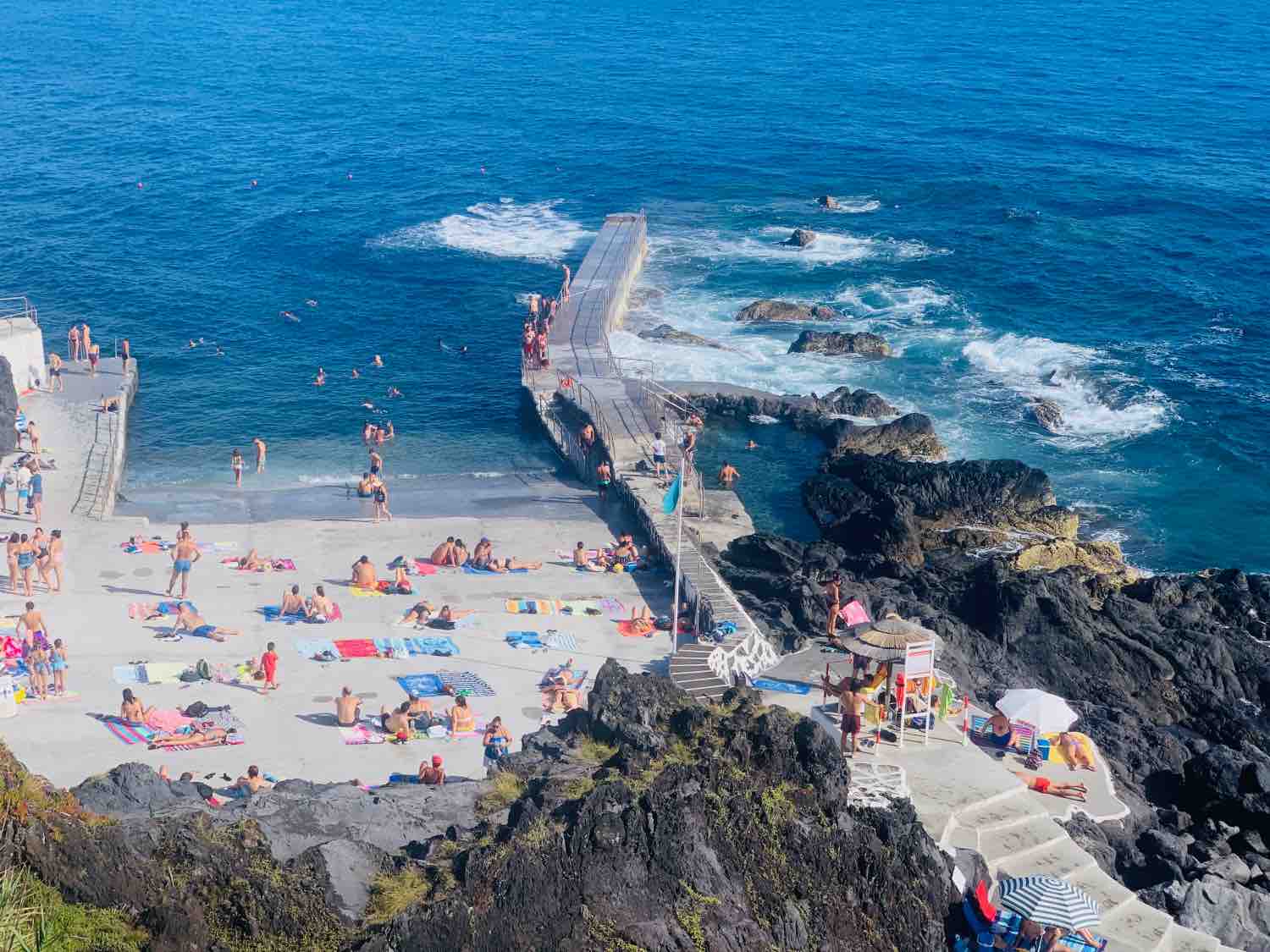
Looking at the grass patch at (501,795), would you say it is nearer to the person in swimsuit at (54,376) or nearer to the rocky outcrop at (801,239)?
the person in swimsuit at (54,376)

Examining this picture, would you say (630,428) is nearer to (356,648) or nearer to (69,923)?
(356,648)

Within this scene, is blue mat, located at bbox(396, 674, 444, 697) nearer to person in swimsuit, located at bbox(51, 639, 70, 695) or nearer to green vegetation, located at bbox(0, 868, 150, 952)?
person in swimsuit, located at bbox(51, 639, 70, 695)

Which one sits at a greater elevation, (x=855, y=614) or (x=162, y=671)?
(x=855, y=614)

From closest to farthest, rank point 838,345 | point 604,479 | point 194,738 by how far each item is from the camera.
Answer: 1. point 194,738
2. point 604,479
3. point 838,345

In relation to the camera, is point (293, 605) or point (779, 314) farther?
point (779, 314)

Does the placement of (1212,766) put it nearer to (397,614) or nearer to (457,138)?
(397,614)

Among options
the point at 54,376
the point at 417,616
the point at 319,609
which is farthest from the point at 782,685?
the point at 54,376

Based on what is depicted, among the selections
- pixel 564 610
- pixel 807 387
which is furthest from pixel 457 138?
pixel 564 610

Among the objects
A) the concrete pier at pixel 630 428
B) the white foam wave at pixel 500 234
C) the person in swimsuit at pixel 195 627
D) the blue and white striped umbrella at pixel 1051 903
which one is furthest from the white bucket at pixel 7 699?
the white foam wave at pixel 500 234
